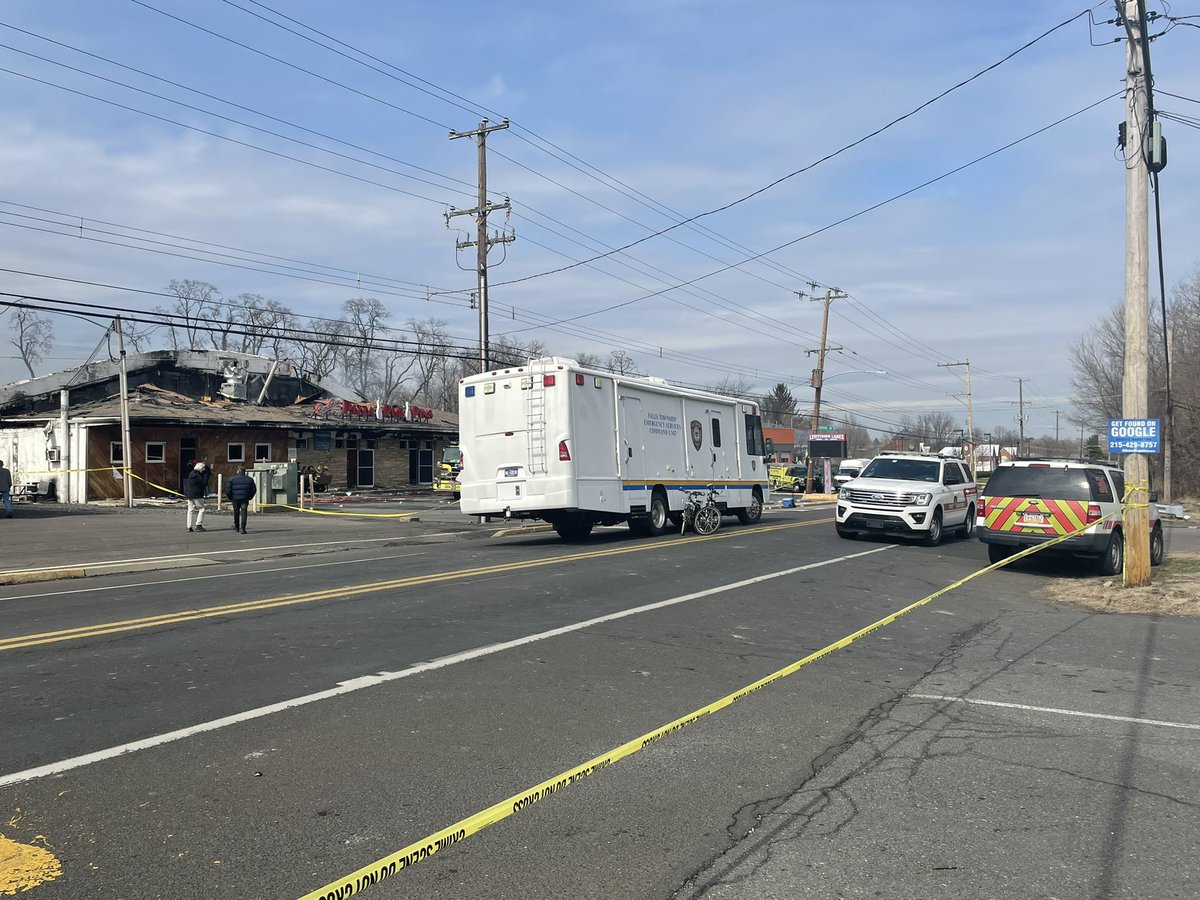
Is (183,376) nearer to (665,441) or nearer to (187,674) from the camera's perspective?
(665,441)

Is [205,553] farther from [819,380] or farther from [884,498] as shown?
[819,380]

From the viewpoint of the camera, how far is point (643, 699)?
656 centimetres

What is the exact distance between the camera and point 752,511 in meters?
24.2

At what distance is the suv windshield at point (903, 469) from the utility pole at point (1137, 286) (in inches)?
263

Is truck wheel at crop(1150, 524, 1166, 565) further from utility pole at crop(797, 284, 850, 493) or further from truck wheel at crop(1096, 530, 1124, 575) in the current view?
utility pole at crop(797, 284, 850, 493)

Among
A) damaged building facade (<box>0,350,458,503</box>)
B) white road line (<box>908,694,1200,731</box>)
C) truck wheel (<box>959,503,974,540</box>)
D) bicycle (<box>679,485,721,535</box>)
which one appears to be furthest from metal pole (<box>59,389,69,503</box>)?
white road line (<box>908,694,1200,731</box>)

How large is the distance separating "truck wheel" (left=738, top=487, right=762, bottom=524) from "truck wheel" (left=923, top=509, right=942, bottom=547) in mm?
5399

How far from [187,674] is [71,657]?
1.27m

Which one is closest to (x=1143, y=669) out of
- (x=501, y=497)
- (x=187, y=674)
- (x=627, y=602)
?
(x=627, y=602)

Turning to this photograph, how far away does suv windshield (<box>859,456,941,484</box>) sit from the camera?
65.3ft

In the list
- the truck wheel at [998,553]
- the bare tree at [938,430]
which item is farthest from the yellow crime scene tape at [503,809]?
the bare tree at [938,430]

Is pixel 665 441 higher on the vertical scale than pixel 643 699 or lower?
higher

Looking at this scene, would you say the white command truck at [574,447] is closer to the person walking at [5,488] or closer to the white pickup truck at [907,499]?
the white pickup truck at [907,499]

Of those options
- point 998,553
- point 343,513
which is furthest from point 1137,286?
point 343,513
